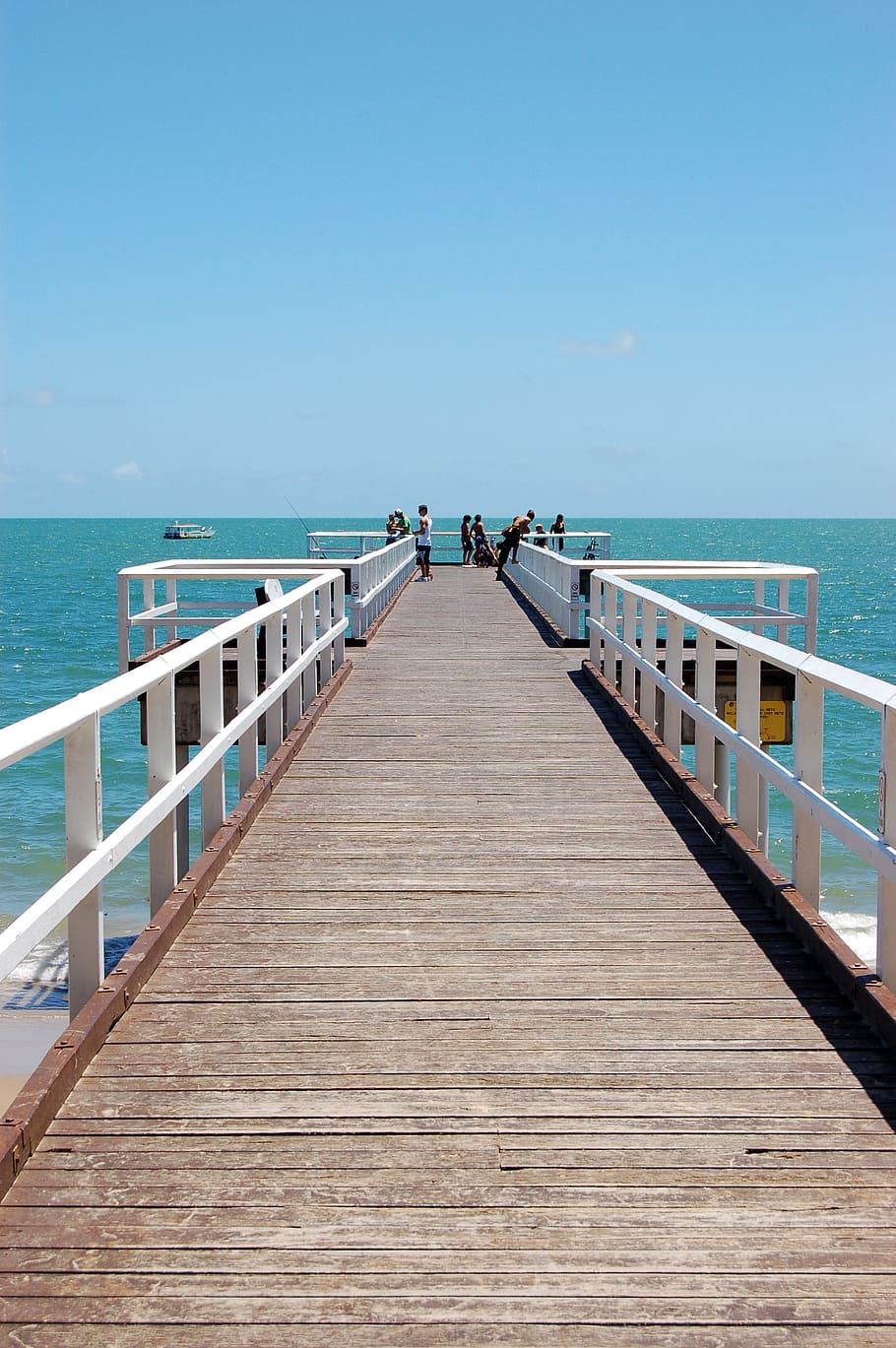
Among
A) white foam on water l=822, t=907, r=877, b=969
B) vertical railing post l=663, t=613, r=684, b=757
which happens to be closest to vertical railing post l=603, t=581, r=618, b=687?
vertical railing post l=663, t=613, r=684, b=757

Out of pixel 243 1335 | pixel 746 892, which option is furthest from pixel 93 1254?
pixel 746 892

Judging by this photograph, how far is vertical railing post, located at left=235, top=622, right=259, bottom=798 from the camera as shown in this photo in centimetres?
809

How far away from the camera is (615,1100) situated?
429 centimetres

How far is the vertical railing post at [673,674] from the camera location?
31.2 feet

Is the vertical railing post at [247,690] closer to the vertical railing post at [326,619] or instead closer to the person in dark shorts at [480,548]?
the vertical railing post at [326,619]

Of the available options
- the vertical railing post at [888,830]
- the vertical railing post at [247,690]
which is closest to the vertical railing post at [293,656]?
the vertical railing post at [247,690]

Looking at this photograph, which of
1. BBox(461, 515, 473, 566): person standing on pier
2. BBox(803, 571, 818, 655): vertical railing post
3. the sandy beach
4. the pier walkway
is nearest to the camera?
the pier walkway

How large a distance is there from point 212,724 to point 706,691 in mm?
2852

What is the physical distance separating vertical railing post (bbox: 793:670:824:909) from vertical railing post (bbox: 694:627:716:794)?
1962 mm

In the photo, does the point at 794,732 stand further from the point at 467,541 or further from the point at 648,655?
the point at 467,541

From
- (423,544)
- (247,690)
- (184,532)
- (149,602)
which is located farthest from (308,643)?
(184,532)

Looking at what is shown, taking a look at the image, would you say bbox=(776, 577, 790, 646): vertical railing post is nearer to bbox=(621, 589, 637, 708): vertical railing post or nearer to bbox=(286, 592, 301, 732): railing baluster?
Answer: bbox=(621, 589, 637, 708): vertical railing post

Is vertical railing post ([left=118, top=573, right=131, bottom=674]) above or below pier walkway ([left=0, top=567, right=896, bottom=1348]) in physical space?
above

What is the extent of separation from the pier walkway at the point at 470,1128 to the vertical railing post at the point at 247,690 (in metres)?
1.22
